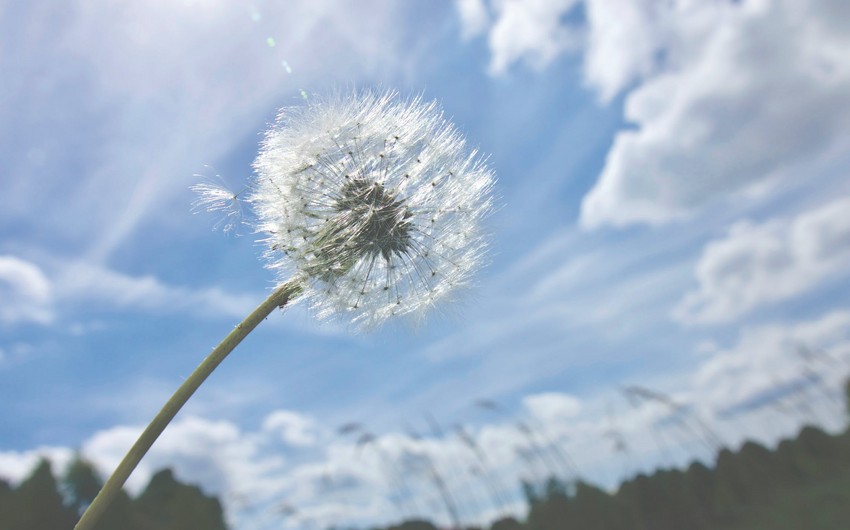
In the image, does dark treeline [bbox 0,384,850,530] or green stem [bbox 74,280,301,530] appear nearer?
green stem [bbox 74,280,301,530]

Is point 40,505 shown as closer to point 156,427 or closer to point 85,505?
point 85,505

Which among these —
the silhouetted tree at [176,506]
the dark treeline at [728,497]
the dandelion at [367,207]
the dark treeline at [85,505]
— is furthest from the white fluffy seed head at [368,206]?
the dark treeline at [728,497]

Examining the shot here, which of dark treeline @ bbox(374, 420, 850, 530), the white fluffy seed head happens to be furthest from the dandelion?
dark treeline @ bbox(374, 420, 850, 530)

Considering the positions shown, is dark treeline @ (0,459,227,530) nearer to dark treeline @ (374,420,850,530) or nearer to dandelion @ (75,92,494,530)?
dark treeline @ (374,420,850,530)

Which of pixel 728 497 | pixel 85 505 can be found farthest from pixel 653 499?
pixel 85 505

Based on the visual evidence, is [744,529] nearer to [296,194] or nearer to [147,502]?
[147,502]

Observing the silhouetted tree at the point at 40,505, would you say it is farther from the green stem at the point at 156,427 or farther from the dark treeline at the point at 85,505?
the green stem at the point at 156,427

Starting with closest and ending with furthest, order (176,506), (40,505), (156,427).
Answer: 1. (156,427)
2. (40,505)
3. (176,506)

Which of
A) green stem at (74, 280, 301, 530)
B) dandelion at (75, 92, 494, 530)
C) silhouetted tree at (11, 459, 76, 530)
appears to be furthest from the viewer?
silhouetted tree at (11, 459, 76, 530)
